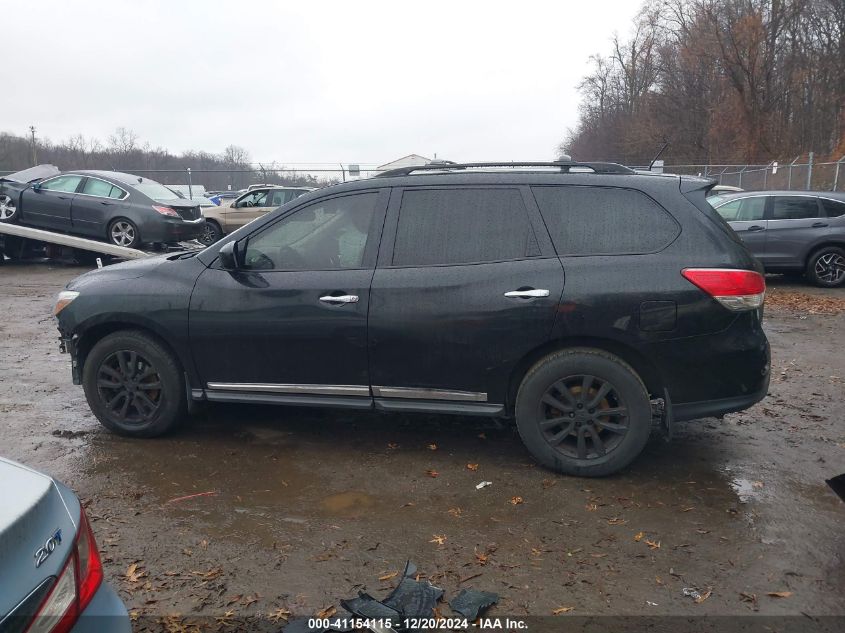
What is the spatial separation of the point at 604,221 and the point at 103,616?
3.41 m

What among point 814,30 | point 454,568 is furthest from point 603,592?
point 814,30

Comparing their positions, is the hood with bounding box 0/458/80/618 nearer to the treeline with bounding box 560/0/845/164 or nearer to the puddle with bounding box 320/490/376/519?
Result: the puddle with bounding box 320/490/376/519

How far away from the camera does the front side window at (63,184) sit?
13875 mm

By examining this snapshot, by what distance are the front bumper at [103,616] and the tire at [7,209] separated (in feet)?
46.8

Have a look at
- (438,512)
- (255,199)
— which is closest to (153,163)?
(255,199)

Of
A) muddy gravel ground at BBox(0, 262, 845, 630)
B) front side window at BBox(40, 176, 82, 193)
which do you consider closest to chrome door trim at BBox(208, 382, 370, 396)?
muddy gravel ground at BBox(0, 262, 845, 630)

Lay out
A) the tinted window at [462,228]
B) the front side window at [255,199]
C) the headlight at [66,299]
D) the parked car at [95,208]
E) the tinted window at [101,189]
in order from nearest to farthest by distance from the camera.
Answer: the tinted window at [462,228], the headlight at [66,299], the parked car at [95,208], the tinted window at [101,189], the front side window at [255,199]

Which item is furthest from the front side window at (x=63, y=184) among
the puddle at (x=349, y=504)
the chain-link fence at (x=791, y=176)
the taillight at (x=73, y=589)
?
the chain-link fence at (x=791, y=176)

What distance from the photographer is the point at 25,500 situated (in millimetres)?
1901

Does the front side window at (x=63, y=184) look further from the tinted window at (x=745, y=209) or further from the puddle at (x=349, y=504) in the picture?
the tinted window at (x=745, y=209)

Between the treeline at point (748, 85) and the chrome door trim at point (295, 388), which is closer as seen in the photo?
the chrome door trim at point (295, 388)

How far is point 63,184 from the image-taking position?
13945mm

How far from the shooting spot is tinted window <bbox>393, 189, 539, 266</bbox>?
4.36 metres

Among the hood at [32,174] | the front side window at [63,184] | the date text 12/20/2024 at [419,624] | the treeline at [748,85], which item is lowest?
the date text 12/20/2024 at [419,624]
